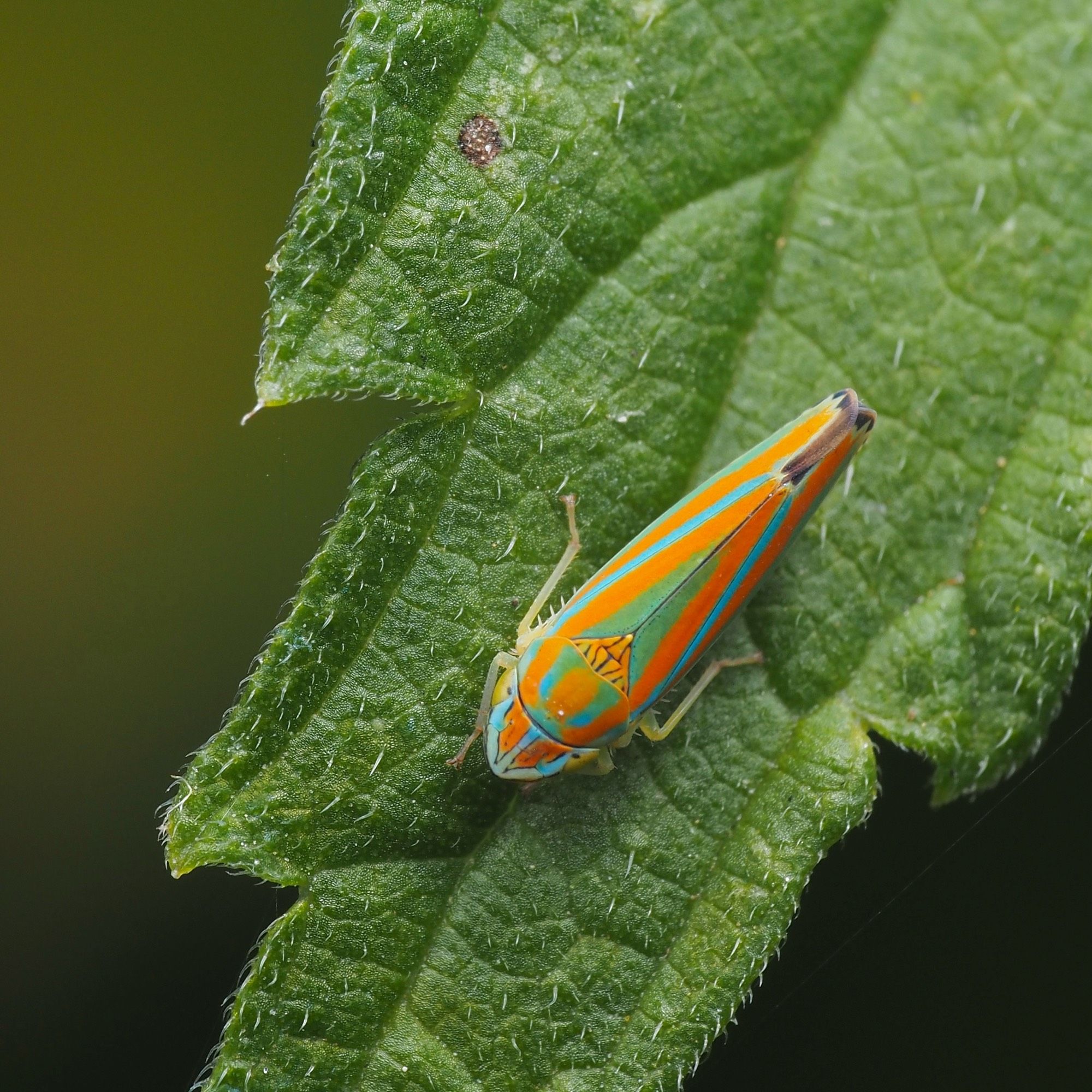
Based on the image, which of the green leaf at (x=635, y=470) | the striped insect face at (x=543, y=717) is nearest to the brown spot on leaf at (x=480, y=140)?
the green leaf at (x=635, y=470)

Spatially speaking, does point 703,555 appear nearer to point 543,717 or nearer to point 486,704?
point 543,717

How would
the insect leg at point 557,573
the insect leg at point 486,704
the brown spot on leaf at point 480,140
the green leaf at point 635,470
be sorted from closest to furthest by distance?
the green leaf at point 635,470, the brown spot on leaf at point 480,140, the insect leg at point 486,704, the insect leg at point 557,573

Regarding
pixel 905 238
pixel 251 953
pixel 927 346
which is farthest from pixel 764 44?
pixel 251 953

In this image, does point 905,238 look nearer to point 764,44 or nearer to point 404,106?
point 764,44

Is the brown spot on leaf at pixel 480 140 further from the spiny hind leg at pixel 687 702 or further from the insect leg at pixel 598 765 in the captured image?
the insect leg at pixel 598 765

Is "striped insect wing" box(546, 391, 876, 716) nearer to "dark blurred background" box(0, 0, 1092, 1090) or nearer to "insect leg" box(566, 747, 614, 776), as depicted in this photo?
"insect leg" box(566, 747, 614, 776)
